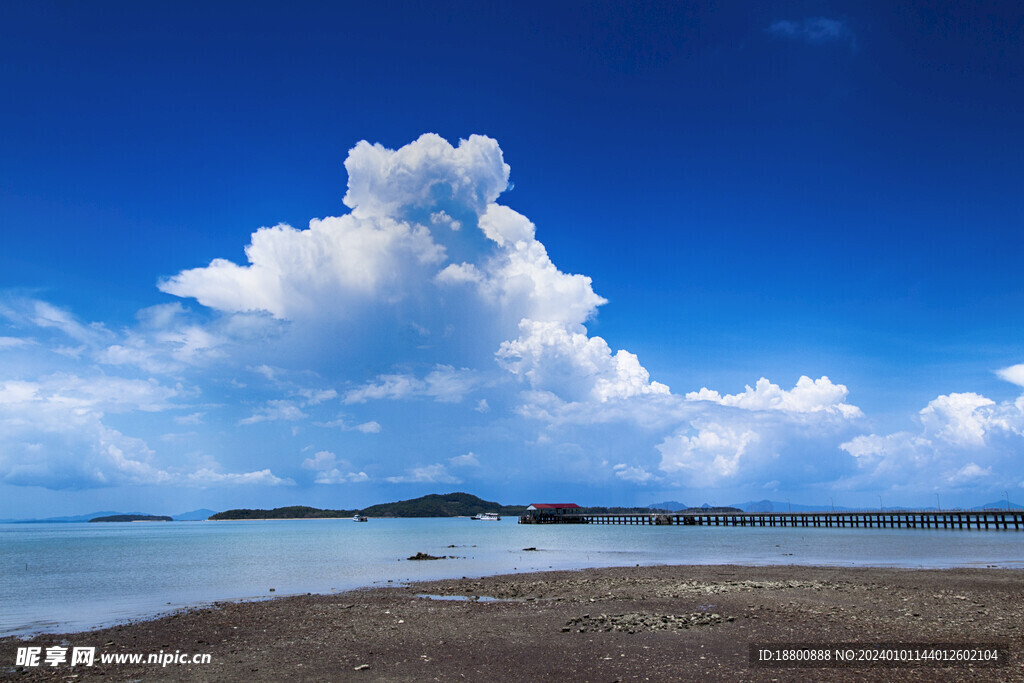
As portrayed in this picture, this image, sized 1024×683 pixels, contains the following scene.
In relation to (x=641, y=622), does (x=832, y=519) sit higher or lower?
lower

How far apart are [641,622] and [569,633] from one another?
2.30 meters

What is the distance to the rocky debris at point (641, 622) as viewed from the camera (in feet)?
58.0

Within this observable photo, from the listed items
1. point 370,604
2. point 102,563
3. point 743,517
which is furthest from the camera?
point 743,517

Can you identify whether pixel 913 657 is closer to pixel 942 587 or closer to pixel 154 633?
pixel 942 587

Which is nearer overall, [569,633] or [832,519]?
[569,633]

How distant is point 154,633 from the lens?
63.4 ft

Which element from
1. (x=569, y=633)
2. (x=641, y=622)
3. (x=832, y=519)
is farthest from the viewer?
(x=832, y=519)

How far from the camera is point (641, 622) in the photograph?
18.3 m

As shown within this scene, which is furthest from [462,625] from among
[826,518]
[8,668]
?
[826,518]

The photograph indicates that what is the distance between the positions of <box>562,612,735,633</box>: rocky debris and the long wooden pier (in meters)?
118

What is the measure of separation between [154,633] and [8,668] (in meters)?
4.45

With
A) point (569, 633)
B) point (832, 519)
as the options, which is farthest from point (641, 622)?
point (832, 519)

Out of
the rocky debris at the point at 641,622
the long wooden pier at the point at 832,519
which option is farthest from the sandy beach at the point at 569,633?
the long wooden pier at the point at 832,519

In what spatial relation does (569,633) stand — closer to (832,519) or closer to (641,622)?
(641,622)
